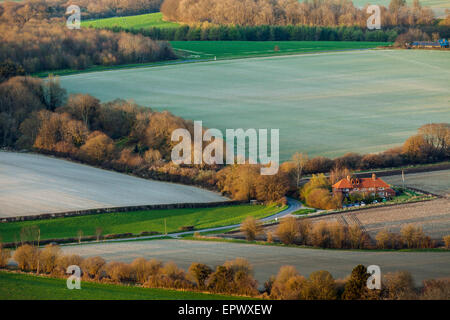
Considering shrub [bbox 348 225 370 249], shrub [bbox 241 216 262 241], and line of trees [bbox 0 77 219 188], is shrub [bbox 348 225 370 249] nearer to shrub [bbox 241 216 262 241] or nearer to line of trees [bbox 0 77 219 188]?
shrub [bbox 241 216 262 241]

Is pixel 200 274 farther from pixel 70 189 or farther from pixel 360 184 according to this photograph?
pixel 70 189

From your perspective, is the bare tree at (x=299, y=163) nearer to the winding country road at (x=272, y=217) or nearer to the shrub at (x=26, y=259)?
the winding country road at (x=272, y=217)

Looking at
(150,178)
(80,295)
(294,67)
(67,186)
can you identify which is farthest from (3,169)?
(294,67)

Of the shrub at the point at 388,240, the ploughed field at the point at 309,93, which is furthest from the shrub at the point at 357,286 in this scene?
the ploughed field at the point at 309,93

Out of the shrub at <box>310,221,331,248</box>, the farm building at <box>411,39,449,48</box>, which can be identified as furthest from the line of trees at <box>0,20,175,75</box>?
the shrub at <box>310,221,331,248</box>

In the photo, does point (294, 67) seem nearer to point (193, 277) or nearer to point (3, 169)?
point (3, 169)

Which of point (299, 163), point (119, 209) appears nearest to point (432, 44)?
point (299, 163)
